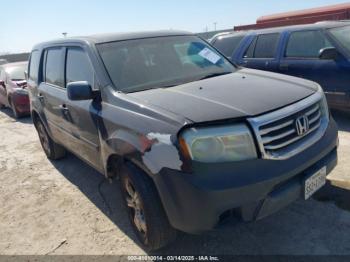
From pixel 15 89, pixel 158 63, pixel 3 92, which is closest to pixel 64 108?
pixel 158 63

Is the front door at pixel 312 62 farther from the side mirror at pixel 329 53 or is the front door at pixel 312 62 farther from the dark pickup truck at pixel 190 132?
the dark pickup truck at pixel 190 132

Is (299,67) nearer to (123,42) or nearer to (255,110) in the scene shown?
(123,42)

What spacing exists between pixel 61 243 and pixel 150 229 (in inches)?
43.5

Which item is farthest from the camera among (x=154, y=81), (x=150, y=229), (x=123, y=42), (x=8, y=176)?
(x=8, y=176)


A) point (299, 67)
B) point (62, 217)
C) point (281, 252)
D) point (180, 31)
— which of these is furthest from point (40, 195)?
point (299, 67)

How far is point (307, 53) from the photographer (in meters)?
6.14

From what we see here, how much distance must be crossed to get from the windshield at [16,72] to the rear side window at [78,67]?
6.59 meters

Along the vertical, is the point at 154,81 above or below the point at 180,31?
Answer: below

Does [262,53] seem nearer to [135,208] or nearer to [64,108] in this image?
[64,108]

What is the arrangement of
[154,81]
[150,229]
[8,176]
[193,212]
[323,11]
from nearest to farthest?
[193,212] → [150,229] → [154,81] → [8,176] → [323,11]

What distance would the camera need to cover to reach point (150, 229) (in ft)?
8.93

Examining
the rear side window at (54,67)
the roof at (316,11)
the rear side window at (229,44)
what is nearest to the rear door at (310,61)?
the rear side window at (229,44)

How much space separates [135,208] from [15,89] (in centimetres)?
761

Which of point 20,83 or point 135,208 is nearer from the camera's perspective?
point 135,208
